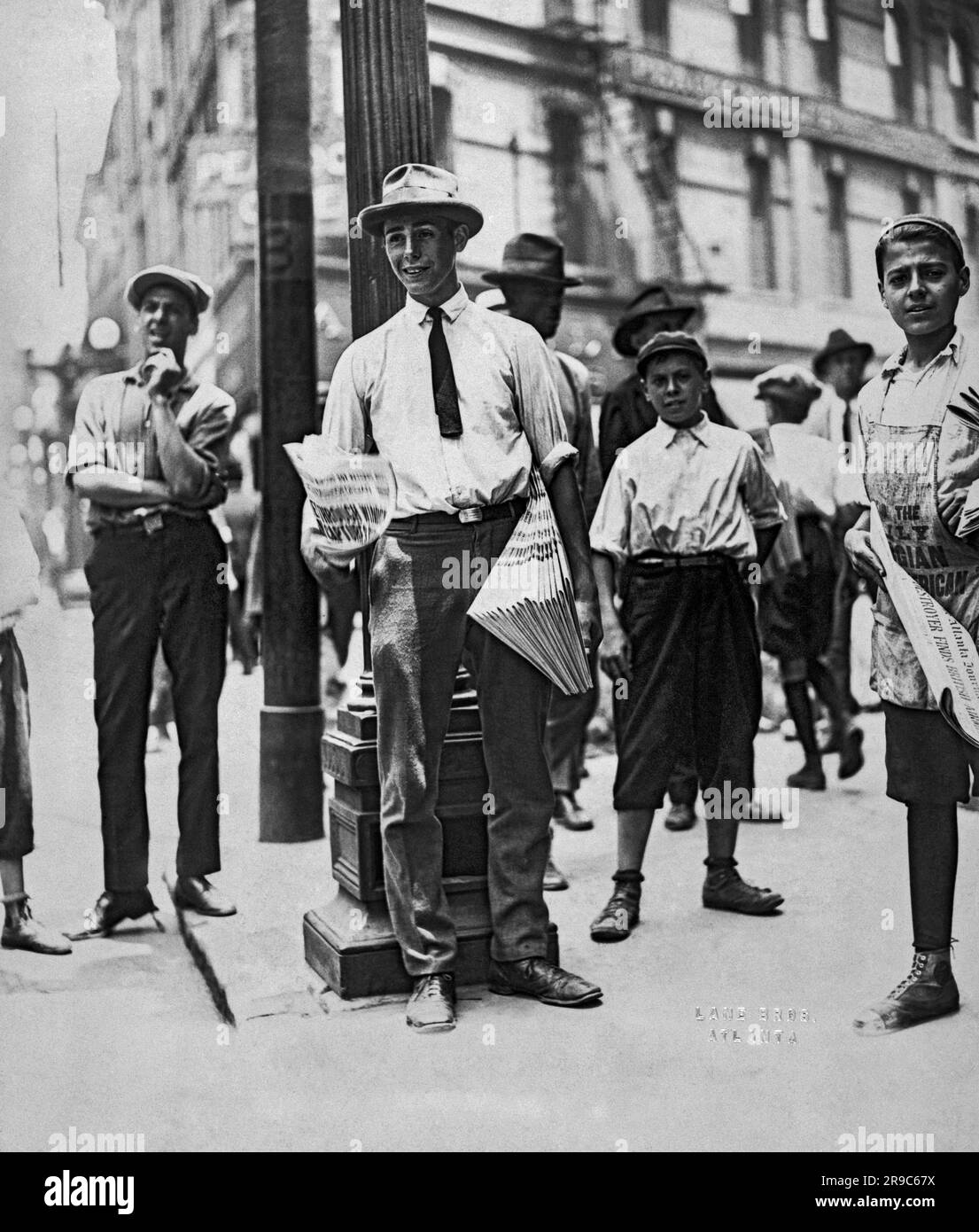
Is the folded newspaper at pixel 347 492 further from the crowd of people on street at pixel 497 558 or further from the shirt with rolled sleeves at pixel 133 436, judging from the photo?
the shirt with rolled sleeves at pixel 133 436

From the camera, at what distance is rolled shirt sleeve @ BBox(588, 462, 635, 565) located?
144 inches

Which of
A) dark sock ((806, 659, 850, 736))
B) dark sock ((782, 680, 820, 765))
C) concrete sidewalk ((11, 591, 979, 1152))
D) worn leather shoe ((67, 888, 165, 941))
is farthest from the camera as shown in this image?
dark sock ((806, 659, 850, 736))

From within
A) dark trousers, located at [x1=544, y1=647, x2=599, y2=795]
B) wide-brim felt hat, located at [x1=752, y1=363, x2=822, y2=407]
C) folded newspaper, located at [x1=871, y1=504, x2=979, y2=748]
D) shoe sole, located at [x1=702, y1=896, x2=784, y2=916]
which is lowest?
shoe sole, located at [x1=702, y1=896, x2=784, y2=916]

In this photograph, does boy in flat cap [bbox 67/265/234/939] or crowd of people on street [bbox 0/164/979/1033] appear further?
boy in flat cap [bbox 67/265/234/939]

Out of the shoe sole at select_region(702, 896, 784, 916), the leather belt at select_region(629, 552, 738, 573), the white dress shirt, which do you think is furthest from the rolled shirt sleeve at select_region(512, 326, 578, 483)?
the shoe sole at select_region(702, 896, 784, 916)

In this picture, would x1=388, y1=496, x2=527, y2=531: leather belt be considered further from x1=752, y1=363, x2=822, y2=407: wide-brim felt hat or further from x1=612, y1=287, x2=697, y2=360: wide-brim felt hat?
x1=752, y1=363, x2=822, y2=407: wide-brim felt hat

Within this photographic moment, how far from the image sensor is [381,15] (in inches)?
129

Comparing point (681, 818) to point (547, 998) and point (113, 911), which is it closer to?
point (547, 998)

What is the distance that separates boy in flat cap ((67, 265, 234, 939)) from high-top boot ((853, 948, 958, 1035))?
1.80 meters

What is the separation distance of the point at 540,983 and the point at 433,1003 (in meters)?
0.28

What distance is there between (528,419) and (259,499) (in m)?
1.65

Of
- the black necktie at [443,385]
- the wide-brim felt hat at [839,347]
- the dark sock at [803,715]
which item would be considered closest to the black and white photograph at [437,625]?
the black necktie at [443,385]

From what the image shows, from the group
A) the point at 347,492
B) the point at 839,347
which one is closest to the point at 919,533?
the point at 347,492
